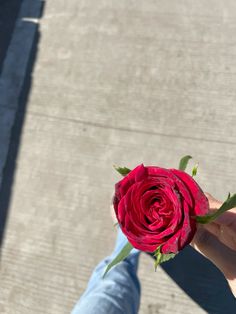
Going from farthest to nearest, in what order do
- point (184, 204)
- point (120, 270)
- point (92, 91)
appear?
point (92, 91), point (120, 270), point (184, 204)

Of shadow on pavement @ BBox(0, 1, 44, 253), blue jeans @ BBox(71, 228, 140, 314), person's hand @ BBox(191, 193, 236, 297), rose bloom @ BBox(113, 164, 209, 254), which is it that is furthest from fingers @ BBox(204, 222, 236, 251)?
shadow on pavement @ BBox(0, 1, 44, 253)

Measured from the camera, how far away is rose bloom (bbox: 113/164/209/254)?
0.88 m

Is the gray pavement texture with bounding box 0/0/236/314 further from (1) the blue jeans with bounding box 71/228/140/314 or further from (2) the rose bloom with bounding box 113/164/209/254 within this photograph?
(2) the rose bloom with bounding box 113/164/209/254

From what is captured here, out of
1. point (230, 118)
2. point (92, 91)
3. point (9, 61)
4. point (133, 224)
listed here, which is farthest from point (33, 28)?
point (133, 224)

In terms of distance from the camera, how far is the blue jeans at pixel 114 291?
7.47ft

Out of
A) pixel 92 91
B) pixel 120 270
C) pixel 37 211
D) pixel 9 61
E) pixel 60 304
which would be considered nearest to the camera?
pixel 120 270

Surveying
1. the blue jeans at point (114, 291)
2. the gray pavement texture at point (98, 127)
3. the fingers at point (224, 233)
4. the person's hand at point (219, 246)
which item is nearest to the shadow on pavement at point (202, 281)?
the gray pavement texture at point (98, 127)

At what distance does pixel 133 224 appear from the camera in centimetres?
91

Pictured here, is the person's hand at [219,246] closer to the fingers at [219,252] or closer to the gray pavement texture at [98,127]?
the fingers at [219,252]

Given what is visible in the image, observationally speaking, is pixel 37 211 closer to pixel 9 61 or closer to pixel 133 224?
pixel 9 61

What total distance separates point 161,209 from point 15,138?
2.60 metres

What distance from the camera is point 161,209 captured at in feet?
2.92

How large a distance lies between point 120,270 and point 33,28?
8.07 ft

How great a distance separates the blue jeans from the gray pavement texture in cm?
18
